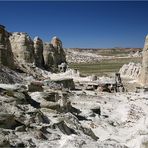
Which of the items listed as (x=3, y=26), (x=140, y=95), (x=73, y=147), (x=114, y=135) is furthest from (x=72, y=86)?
(x=73, y=147)

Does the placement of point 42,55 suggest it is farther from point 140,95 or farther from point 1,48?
point 140,95

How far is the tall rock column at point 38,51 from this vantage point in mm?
45834

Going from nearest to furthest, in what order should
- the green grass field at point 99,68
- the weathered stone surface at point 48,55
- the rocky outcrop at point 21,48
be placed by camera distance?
the rocky outcrop at point 21,48, the weathered stone surface at point 48,55, the green grass field at point 99,68

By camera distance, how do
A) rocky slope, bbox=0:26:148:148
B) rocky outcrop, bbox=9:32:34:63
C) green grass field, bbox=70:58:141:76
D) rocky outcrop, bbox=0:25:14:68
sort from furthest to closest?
green grass field, bbox=70:58:141:76
rocky outcrop, bbox=9:32:34:63
rocky outcrop, bbox=0:25:14:68
rocky slope, bbox=0:26:148:148

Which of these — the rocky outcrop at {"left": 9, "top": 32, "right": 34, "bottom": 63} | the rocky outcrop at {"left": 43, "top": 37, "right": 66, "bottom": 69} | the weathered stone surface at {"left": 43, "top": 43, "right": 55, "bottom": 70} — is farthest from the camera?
the rocky outcrop at {"left": 43, "top": 37, "right": 66, "bottom": 69}

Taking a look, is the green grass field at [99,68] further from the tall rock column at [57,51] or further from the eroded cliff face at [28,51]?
the eroded cliff face at [28,51]

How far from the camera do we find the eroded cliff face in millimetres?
30438

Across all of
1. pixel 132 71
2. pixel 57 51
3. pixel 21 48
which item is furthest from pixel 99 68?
pixel 21 48

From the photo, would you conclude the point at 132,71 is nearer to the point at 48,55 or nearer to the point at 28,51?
the point at 48,55

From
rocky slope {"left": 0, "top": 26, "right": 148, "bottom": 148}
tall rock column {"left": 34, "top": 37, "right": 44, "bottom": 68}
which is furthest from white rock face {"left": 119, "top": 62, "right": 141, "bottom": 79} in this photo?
rocky slope {"left": 0, "top": 26, "right": 148, "bottom": 148}

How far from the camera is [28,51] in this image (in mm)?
41375

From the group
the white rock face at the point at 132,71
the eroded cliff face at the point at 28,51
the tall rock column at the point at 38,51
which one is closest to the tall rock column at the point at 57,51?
the eroded cliff face at the point at 28,51

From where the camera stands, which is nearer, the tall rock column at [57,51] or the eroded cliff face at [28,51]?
the eroded cliff face at [28,51]

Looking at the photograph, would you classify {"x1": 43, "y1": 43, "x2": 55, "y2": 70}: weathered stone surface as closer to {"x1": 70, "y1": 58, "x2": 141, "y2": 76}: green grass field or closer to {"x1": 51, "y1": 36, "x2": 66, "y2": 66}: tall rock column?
{"x1": 51, "y1": 36, "x2": 66, "y2": 66}: tall rock column
